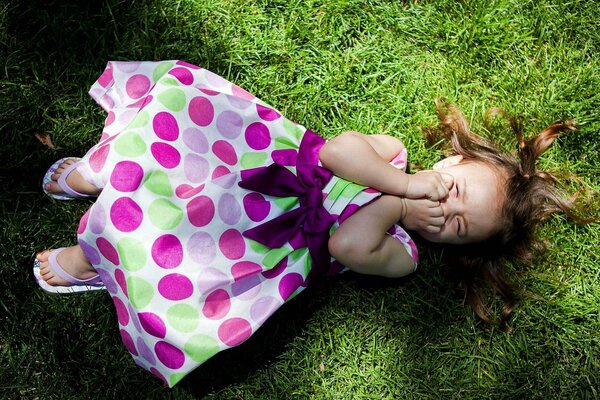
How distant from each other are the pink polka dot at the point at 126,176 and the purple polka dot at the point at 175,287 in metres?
0.36

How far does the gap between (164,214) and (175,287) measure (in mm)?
280

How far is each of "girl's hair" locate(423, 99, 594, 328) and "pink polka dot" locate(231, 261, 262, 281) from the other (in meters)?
0.92

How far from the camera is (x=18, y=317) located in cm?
247

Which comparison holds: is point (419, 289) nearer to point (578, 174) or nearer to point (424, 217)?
point (424, 217)

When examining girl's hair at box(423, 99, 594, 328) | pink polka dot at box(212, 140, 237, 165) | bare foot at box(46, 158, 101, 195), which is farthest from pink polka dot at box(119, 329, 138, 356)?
girl's hair at box(423, 99, 594, 328)

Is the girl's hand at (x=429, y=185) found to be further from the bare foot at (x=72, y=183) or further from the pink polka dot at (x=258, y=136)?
the bare foot at (x=72, y=183)

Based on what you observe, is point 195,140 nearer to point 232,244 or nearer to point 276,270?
point 232,244

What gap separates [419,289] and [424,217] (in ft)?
1.43

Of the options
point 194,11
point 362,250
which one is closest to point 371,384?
point 362,250

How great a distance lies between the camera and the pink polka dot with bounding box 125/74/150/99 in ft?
8.17

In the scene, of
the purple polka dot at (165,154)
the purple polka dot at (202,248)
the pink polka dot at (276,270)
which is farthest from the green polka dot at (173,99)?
the pink polka dot at (276,270)

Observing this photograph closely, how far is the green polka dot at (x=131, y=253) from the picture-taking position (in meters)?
2.18

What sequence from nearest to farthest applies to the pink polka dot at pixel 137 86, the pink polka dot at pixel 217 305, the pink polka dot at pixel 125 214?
the pink polka dot at pixel 125 214 < the pink polka dot at pixel 217 305 < the pink polka dot at pixel 137 86

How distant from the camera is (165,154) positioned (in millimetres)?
2262
